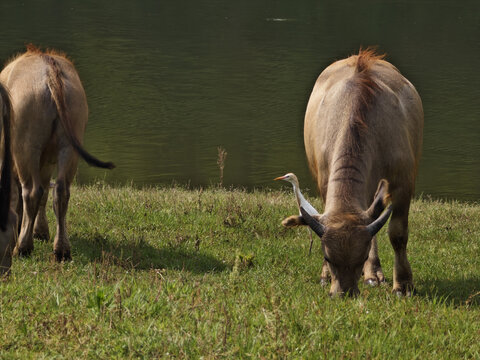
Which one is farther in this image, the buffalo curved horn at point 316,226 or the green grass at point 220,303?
the buffalo curved horn at point 316,226

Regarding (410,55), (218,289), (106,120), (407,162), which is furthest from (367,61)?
(410,55)

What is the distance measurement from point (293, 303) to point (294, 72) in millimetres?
32307

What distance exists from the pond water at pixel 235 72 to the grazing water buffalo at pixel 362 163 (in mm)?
10891

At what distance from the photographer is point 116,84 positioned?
112 feet

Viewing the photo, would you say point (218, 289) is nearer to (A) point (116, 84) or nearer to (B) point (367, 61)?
(B) point (367, 61)

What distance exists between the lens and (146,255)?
363 inches

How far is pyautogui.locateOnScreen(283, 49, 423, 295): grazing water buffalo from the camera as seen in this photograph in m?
6.87

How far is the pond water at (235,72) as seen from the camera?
22891 millimetres

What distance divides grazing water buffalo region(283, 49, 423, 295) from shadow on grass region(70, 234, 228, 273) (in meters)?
1.38

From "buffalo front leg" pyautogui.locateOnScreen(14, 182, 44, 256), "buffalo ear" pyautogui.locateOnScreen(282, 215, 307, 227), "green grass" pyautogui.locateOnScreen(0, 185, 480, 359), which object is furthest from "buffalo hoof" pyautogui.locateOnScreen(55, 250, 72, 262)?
"buffalo ear" pyautogui.locateOnScreen(282, 215, 307, 227)

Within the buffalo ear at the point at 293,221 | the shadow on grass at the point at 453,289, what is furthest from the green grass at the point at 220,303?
the buffalo ear at the point at 293,221

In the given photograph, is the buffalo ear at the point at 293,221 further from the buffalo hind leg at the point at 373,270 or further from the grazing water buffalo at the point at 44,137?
the grazing water buffalo at the point at 44,137

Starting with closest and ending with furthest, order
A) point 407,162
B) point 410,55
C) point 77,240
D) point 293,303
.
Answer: point 293,303 < point 407,162 < point 77,240 < point 410,55

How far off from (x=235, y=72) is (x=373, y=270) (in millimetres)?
29668
